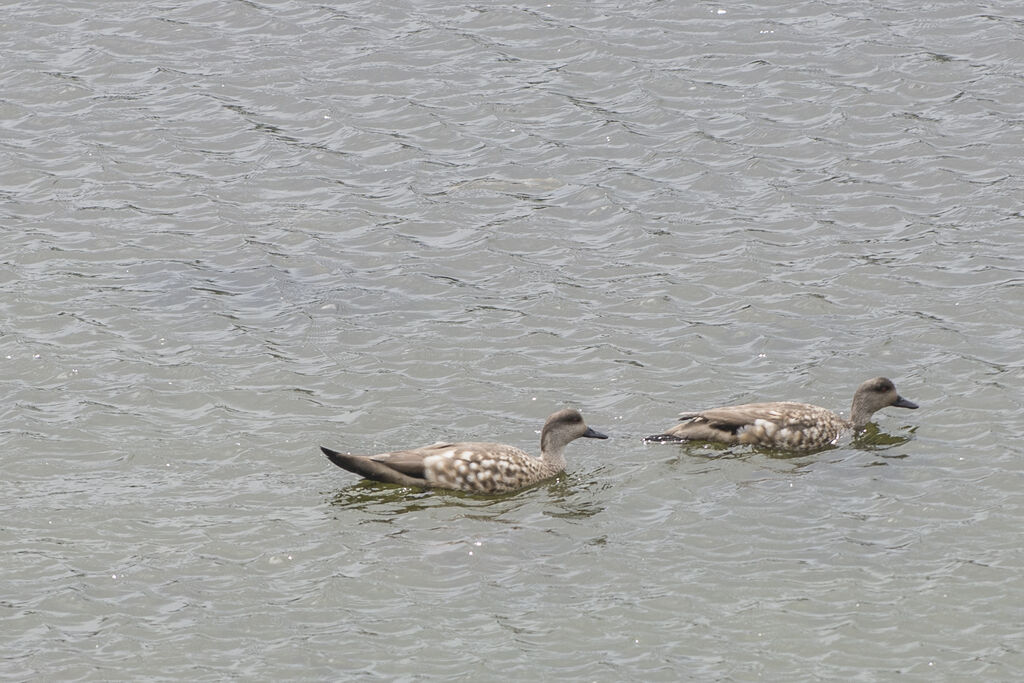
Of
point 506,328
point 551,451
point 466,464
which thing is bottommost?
point 551,451

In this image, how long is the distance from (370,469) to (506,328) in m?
4.43

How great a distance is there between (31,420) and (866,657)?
10.4 metres

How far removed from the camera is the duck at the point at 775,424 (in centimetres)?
2025

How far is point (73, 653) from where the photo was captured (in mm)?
16312

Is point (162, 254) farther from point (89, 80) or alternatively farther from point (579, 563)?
point (579, 563)

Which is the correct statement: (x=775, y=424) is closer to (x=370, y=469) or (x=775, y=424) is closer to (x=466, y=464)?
(x=466, y=464)

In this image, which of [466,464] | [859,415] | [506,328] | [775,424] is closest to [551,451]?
[466,464]

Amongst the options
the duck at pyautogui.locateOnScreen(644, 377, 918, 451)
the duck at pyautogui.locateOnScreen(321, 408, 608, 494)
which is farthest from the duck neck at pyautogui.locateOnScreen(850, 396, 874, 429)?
the duck at pyautogui.locateOnScreen(321, 408, 608, 494)

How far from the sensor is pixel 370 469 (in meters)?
19.3

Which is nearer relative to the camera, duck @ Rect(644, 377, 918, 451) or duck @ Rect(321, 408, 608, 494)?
duck @ Rect(321, 408, 608, 494)

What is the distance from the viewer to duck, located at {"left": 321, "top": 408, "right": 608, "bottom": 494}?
19422 millimetres

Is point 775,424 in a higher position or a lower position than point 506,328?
lower

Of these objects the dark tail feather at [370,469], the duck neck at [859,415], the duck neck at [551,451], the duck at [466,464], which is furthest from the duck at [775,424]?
the dark tail feather at [370,469]

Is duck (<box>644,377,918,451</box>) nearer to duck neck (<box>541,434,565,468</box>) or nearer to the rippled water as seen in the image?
the rippled water
